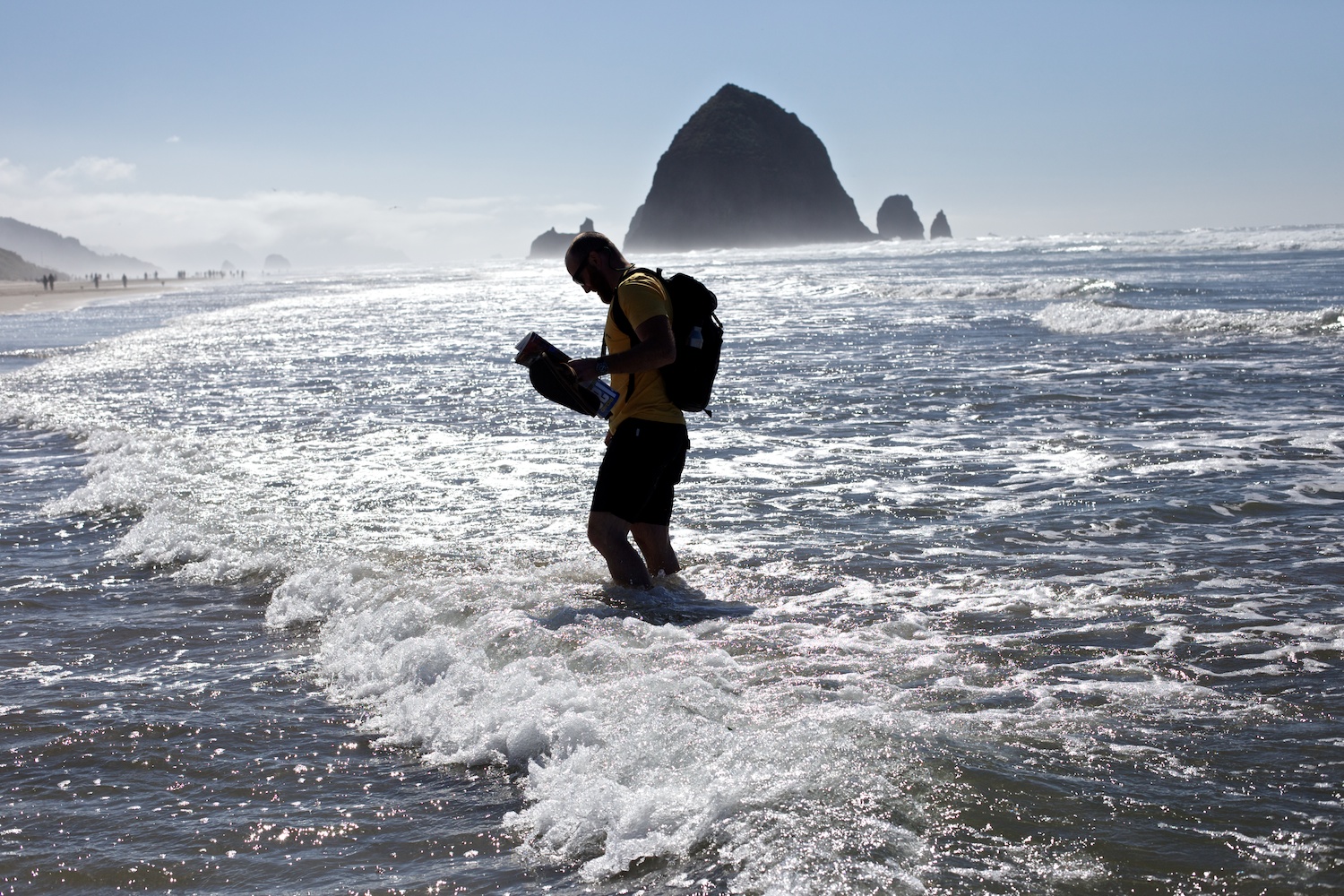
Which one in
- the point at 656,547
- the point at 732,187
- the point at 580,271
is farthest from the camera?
the point at 732,187

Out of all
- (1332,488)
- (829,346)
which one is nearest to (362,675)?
(1332,488)

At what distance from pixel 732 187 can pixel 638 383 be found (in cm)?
18730

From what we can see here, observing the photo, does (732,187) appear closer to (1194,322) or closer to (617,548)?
(1194,322)

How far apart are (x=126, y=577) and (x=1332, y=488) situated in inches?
292

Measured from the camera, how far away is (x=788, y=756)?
3.21m

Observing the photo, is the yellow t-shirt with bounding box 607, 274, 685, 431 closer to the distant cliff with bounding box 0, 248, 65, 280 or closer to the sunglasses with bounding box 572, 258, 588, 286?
the sunglasses with bounding box 572, 258, 588, 286

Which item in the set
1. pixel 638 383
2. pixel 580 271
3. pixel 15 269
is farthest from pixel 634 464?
pixel 15 269

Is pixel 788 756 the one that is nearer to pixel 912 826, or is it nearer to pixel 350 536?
pixel 912 826

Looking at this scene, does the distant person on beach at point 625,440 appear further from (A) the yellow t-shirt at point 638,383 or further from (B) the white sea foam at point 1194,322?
(B) the white sea foam at point 1194,322

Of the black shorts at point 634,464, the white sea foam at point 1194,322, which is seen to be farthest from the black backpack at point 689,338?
the white sea foam at point 1194,322

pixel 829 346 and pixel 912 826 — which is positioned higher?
pixel 829 346

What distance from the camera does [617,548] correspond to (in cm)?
504

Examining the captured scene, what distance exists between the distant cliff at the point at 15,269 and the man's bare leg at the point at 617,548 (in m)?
132

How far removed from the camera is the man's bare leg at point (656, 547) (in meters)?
5.27
